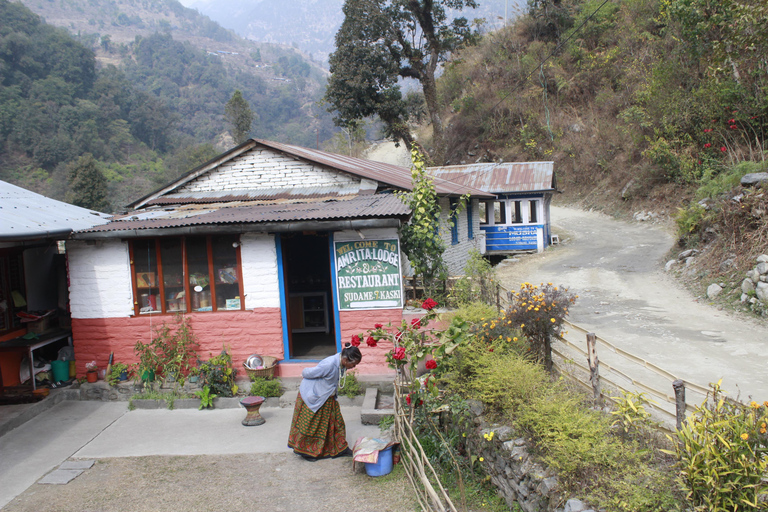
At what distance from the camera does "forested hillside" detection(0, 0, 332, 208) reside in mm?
57062

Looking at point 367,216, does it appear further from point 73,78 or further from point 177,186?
point 73,78

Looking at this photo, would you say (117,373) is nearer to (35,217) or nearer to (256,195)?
(35,217)

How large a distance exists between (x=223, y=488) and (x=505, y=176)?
60.4 feet

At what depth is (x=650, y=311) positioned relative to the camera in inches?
444

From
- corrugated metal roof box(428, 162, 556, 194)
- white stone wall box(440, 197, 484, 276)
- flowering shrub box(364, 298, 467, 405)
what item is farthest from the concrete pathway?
corrugated metal roof box(428, 162, 556, 194)

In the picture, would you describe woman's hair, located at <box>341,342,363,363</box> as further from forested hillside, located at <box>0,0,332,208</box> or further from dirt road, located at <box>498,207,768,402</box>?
forested hillside, located at <box>0,0,332,208</box>

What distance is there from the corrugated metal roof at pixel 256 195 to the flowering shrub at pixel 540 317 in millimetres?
4831

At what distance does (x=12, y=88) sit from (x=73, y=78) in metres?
9.79

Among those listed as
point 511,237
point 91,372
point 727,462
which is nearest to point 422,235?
point 727,462

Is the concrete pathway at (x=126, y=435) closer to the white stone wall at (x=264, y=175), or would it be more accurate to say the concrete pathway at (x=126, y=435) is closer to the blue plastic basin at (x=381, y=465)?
the blue plastic basin at (x=381, y=465)

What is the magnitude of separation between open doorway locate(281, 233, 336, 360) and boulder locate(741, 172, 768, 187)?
10.2 metres

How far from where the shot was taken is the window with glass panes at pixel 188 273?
865cm

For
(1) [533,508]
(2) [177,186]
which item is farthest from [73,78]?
(1) [533,508]

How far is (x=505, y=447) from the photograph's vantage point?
5109 mm
